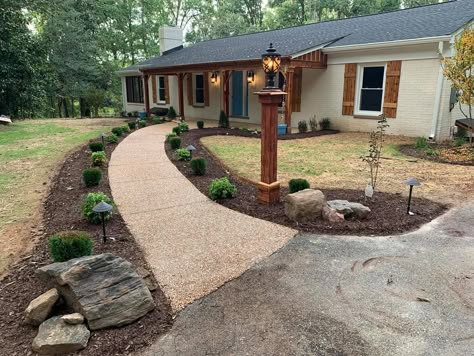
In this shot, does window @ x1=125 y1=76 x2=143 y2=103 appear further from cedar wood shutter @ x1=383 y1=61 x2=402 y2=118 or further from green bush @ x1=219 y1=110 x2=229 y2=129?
cedar wood shutter @ x1=383 y1=61 x2=402 y2=118

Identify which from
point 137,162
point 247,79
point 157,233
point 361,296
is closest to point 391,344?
point 361,296

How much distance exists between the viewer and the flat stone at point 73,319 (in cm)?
247

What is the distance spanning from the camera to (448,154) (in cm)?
856

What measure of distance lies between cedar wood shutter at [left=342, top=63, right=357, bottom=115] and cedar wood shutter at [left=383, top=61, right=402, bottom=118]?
1.12 meters

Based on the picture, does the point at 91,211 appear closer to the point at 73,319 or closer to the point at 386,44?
the point at 73,319

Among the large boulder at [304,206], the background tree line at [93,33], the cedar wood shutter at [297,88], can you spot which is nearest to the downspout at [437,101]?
the cedar wood shutter at [297,88]

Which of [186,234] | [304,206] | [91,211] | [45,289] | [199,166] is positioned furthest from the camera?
[199,166]

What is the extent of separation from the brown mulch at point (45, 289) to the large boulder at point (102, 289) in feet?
0.26

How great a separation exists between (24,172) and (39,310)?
534 centimetres

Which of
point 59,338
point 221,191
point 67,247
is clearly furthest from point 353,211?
point 59,338

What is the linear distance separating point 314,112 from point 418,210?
8.69 meters

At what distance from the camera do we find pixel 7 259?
11.8ft

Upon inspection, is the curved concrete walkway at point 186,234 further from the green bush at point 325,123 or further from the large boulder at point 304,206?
the green bush at point 325,123

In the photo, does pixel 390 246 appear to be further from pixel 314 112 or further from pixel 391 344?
pixel 314 112
